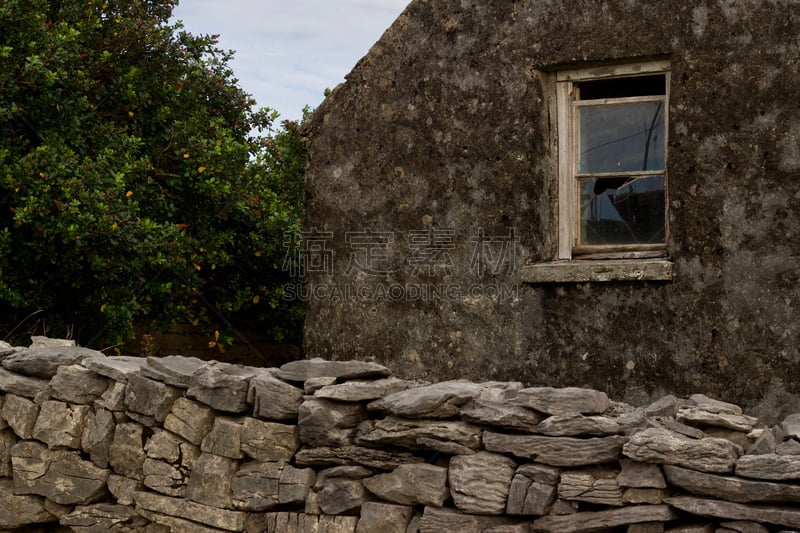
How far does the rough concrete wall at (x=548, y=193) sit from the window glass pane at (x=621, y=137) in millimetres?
217

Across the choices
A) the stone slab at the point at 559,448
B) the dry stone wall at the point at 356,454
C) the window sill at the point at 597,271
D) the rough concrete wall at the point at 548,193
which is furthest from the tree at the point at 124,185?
the stone slab at the point at 559,448

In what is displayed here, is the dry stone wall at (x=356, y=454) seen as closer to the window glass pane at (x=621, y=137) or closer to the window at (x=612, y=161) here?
the window at (x=612, y=161)

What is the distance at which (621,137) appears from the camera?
6480mm

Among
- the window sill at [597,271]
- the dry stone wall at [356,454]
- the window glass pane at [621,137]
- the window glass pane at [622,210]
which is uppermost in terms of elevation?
the window glass pane at [621,137]

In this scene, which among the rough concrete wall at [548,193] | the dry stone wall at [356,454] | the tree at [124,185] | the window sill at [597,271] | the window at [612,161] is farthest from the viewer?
the tree at [124,185]

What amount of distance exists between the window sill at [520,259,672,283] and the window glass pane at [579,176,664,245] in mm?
217

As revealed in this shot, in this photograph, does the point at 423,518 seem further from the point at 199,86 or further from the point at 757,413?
the point at 199,86

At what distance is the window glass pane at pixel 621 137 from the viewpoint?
20.9ft

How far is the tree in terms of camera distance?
27.3ft

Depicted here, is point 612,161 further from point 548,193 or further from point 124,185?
point 124,185

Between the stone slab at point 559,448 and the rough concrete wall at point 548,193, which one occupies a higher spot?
the rough concrete wall at point 548,193

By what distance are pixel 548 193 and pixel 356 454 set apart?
8.58 feet

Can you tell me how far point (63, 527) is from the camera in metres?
5.51

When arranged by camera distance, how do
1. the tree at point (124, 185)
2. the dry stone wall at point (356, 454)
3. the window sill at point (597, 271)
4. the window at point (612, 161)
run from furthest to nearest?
the tree at point (124, 185), the window at point (612, 161), the window sill at point (597, 271), the dry stone wall at point (356, 454)
